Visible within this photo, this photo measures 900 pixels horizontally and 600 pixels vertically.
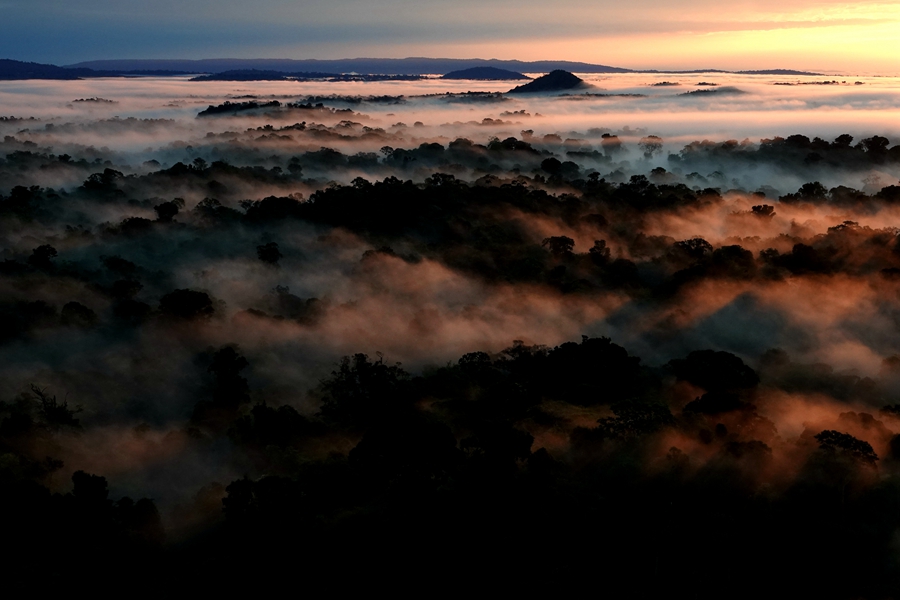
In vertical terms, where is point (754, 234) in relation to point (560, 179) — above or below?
below

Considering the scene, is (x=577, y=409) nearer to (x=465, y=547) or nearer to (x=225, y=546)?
(x=465, y=547)

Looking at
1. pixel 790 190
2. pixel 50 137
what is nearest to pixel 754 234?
pixel 790 190

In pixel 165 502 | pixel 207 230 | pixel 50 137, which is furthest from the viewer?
pixel 50 137

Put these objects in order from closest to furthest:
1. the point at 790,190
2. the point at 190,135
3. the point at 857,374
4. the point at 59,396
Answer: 1. the point at 59,396
2. the point at 857,374
3. the point at 790,190
4. the point at 190,135

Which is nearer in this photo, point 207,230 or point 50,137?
point 207,230

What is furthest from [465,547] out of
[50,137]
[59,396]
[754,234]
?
[50,137]

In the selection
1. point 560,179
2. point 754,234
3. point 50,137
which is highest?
point 50,137

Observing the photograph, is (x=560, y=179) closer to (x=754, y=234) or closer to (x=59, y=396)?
(x=754, y=234)
